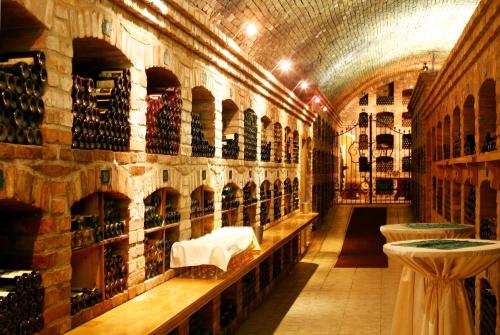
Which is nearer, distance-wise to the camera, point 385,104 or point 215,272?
point 215,272

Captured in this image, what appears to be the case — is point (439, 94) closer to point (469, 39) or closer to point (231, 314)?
point (469, 39)

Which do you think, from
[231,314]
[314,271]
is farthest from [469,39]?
[314,271]

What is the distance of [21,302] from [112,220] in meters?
1.44

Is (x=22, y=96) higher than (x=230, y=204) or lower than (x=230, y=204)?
higher

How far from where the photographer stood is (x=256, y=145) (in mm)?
9773

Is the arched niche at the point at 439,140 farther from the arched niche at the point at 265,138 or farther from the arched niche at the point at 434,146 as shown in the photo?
the arched niche at the point at 265,138

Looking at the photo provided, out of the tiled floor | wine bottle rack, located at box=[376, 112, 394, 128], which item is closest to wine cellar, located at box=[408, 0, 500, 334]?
the tiled floor

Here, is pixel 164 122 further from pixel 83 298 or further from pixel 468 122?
pixel 468 122

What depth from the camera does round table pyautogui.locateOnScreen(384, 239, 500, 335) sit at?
14.0ft

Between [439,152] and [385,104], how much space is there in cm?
1462

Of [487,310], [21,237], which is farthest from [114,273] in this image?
[487,310]

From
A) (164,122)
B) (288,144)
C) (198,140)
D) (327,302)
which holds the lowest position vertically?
(327,302)

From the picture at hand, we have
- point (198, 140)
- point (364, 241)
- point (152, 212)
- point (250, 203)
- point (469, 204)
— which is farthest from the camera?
point (364, 241)

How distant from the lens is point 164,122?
5.73m
